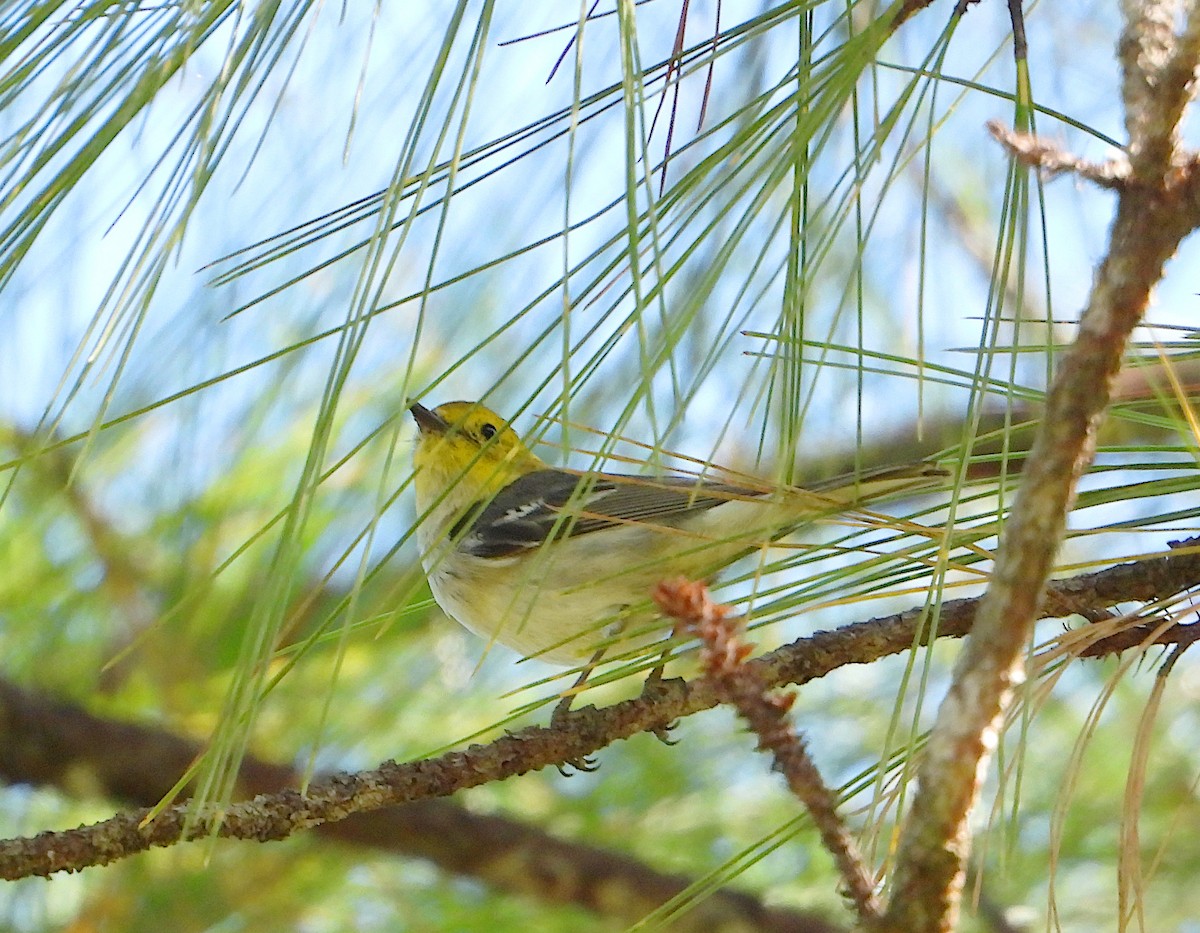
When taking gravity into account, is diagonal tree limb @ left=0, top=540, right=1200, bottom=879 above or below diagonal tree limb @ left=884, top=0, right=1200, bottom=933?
below

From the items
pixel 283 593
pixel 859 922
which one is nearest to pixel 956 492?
pixel 859 922

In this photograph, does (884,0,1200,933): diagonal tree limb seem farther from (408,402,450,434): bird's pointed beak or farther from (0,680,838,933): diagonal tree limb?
(408,402,450,434): bird's pointed beak

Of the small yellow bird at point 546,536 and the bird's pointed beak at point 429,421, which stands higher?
the bird's pointed beak at point 429,421

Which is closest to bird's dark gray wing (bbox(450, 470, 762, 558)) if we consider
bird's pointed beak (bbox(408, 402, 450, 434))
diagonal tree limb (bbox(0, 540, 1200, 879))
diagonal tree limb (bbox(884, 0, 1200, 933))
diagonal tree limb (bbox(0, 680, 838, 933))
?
bird's pointed beak (bbox(408, 402, 450, 434))

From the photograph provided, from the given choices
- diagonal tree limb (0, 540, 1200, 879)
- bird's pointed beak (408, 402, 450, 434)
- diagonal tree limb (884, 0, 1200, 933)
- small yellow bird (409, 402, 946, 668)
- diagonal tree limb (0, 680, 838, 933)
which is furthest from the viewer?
bird's pointed beak (408, 402, 450, 434)

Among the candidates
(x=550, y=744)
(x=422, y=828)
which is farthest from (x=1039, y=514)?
(x=422, y=828)

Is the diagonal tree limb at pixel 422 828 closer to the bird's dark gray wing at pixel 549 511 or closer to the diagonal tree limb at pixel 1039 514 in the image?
the bird's dark gray wing at pixel 549 511

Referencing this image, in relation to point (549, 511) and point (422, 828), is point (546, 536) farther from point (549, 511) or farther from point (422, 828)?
point (549, 511)

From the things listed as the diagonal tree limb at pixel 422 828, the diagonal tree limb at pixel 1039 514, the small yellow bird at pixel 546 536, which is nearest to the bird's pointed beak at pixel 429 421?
the small yellow bird at pixel 546 536

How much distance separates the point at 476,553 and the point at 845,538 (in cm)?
134

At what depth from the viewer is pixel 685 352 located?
1.79 meters

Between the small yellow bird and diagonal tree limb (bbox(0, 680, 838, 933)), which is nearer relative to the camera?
the small yellow bird

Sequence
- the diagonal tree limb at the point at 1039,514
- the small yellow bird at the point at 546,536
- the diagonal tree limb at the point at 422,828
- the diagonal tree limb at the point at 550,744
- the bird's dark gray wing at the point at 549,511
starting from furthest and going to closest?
the bird's dark gray wing at the point at 549,511 → the diagonal tree limb at the point at 422,828 → the small yellow bird at the point at 546,536 → the diagonal tree limb at the point at 550,744 → the diagonal tree limb at the point at 1039,514

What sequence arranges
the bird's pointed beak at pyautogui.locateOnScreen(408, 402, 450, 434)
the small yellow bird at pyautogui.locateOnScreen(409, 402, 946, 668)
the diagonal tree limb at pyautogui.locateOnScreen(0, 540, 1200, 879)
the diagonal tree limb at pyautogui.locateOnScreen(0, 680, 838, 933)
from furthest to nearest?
the bird's pointed beak at pyautogui.locateOnScreen(408, 402, 450, 434), the diagonal tree limb at pyautogui.locateOnScreen(0, 680, 838, 933), the small yellow bird at pyautogui.locateOnScreen(409, 402, 946, 668), the diagonal tree limb at pyautogui.locateOnScreen(0, 540, 1200, 879)
